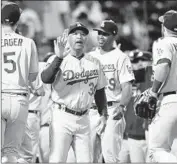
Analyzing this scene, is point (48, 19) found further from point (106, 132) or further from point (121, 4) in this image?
point (106, 132)

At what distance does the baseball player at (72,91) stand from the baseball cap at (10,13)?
0.63 meters

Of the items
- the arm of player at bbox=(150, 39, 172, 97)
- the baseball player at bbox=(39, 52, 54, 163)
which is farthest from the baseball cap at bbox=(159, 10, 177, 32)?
the baseball player at bbox=(39, 52, 54, 163)

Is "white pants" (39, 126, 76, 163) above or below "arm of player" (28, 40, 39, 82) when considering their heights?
below

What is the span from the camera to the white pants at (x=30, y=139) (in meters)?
11.3

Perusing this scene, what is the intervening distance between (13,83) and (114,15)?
1281cm

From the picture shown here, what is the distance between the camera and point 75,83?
31.1ft

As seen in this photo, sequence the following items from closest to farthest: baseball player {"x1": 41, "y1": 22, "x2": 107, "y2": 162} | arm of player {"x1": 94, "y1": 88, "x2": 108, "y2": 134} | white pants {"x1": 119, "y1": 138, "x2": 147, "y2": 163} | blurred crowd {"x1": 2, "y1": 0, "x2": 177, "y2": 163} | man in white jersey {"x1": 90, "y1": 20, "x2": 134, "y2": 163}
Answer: baseball player {"x1": 41, "y1": 22, "x2": 107, "y2": 162} < arm of player {"x1": 94, "y1": 88, "x2": 108, "y2": 134} < man in white jersey {"x1": 90, "y1": 20, "x2": 134, "y2": 163} < white pants {"x1": 119, "y1": 138, "x2": 147, "y2": 163} < blurred crowd {"x1": 2, "y1": 0, "x2": 177, "y2": 163}

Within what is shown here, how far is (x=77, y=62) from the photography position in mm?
9633

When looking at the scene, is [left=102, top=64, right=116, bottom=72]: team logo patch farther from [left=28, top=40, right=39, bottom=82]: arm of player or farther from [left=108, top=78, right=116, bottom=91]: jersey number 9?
[left=28, top=40, right=39, bottom=82]: arm of player

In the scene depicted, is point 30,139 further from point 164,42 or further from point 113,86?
point 164,42

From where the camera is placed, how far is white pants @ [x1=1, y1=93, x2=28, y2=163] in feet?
29.1

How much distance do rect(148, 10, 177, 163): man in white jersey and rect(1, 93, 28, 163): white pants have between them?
1.66 metres

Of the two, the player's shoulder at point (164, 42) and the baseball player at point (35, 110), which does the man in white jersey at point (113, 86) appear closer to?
the baseball player at point (35, 110)

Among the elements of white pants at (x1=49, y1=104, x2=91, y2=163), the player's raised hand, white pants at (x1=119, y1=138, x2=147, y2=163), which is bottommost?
white pants at (x1=119, y1=138, x2=147, y2=163)
